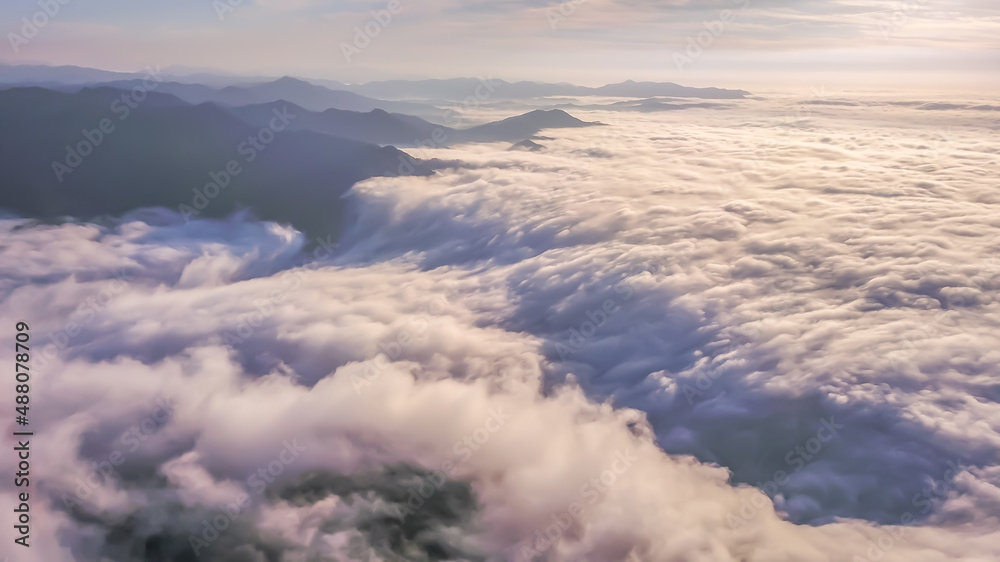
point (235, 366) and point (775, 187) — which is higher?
point (775, 187)

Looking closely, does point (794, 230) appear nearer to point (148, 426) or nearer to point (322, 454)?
point (322, 454)

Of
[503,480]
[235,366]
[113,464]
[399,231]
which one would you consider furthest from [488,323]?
[399,231]

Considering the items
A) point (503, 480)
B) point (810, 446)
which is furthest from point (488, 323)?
point (810, 446)

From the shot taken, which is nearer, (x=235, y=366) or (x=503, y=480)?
(x=503, y=480)

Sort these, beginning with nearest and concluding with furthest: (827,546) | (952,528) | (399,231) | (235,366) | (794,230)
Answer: (952,528) → (827,546) → (794,230) → (235,366) → (399,231)

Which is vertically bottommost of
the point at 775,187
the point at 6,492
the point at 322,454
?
the point at 322,454

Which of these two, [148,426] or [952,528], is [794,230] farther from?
[148,426]

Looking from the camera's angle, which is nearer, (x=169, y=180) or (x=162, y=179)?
(x=162, y=179)

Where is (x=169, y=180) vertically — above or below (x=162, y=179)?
below

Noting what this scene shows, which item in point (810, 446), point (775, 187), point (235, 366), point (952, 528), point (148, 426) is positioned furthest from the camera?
point (775, 187)
